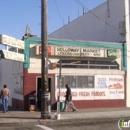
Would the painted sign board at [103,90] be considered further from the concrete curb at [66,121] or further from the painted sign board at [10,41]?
the painted sign board at [10,41]

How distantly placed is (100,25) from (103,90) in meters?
8.43

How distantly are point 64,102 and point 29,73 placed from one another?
301 cm

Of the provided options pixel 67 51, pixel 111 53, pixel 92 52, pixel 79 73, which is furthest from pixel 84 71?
pixel 111 53

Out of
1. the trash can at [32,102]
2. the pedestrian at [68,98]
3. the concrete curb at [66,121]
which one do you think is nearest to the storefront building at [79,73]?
the trash can at [32,102]

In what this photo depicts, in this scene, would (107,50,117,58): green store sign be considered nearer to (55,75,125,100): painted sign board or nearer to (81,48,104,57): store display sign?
(81,48,104,57): store display sign

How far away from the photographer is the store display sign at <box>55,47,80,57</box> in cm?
1931

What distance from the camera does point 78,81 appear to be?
20203 millimetres

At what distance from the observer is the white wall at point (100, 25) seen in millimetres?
24244

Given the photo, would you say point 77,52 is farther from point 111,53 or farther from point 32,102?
point 32,102

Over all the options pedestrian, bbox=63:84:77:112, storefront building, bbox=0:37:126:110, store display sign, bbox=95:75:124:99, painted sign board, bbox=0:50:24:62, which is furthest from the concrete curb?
store display sign, bbox=95:75:124:99

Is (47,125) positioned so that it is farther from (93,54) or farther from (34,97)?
(93,54)

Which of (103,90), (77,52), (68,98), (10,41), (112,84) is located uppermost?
(10,41)

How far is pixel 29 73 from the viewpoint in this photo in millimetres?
18859

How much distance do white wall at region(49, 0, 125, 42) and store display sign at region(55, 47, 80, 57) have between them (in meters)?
5.18
